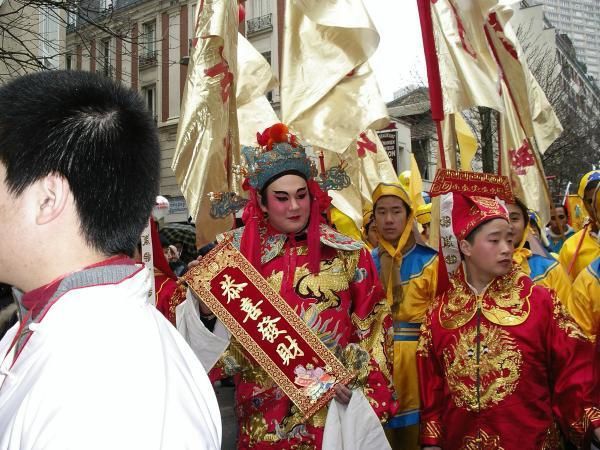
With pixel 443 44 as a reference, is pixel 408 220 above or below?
below

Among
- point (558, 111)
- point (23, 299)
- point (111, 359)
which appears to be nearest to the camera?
point (111, 359)

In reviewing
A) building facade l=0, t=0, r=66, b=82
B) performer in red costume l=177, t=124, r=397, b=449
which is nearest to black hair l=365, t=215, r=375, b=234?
performer in red costume l=177, t=124, r=397, b=449

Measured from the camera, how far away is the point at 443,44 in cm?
337

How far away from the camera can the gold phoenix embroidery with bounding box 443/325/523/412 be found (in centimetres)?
285

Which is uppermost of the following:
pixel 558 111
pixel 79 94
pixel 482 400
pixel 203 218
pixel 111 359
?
pixel 558 111

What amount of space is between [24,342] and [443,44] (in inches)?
118

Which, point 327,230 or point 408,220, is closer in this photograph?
point 327,230

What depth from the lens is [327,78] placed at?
351 centimetres

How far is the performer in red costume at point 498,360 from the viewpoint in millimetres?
2789

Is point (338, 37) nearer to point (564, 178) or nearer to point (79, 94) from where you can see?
point (79, 94)

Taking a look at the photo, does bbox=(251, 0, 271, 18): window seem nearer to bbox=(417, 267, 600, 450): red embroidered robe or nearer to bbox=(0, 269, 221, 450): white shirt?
bbox=(417, 267, 600, 450): red embroidered robe

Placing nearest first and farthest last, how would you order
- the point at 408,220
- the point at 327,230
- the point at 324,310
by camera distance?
the point at 324,310 < the point at 327,230 < the point at 408,220

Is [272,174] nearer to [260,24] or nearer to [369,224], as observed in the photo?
[369,224]

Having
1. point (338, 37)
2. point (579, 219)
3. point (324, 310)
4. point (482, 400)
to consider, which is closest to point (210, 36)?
point (338, 37)
